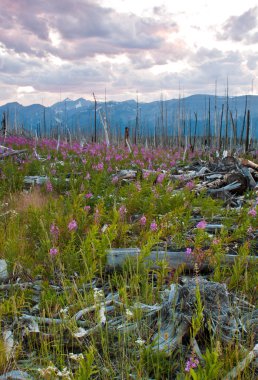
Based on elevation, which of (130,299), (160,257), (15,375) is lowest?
(15,375)

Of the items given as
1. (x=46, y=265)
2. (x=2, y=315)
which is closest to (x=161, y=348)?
(x=2, y=315)

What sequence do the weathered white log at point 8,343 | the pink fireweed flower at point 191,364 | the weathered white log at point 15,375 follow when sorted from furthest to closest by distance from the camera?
the weathered white log at point 8,343, the weathered white log at point 15,375, the pink fireweed flower at point 191,364

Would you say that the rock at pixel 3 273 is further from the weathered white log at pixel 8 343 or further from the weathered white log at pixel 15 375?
the weathered white log at pixel 15 375

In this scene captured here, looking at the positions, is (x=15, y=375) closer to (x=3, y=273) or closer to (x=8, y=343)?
(x=8, y=343)

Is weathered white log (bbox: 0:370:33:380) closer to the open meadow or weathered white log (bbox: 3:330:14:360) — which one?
the open meadow

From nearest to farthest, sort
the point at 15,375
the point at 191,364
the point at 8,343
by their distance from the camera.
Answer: the point at 191,364 < the point at 15,375 < the point at 8,343

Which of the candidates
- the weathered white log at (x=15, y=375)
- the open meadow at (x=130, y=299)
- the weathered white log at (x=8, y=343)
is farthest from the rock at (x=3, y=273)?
the weathered white log at (x=15, y=375)

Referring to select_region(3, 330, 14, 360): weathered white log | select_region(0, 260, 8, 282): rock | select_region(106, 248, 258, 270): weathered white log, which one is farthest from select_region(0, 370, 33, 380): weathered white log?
select_region(106, 248, 258, 270): weathered white log

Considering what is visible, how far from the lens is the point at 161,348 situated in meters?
2.72

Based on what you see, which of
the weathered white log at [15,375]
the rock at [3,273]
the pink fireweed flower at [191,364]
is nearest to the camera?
the pink fireweed flower at [191,364]

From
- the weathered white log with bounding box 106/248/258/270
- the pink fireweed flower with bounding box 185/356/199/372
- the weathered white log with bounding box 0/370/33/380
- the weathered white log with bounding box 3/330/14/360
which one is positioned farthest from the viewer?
the weathered white log with bounding box 106/248/258/270

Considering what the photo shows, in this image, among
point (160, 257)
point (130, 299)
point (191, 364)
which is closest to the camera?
point (191, 364)

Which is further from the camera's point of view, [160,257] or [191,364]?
[160,257]

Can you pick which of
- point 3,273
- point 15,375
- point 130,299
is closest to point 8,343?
point 15,375
